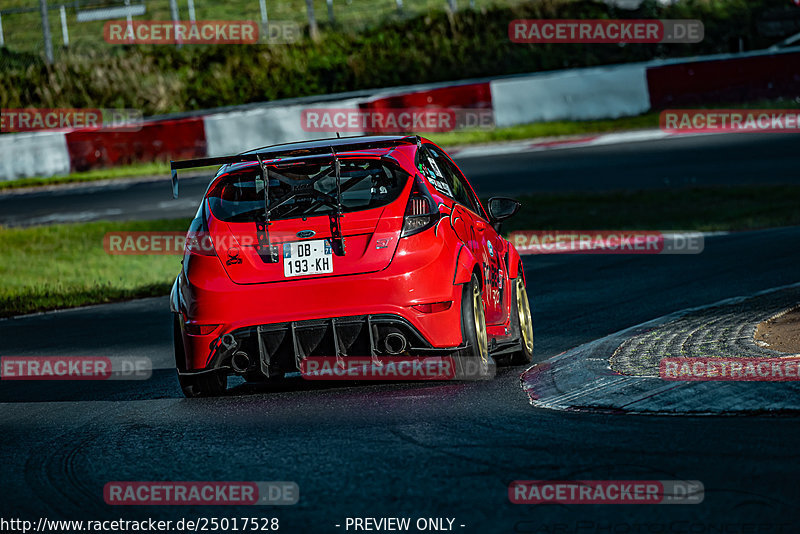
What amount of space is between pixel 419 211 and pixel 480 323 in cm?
76

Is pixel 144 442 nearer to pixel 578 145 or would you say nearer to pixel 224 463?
pixel 224 463

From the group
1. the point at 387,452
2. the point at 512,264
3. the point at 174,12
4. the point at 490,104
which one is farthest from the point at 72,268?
the point at 174,12

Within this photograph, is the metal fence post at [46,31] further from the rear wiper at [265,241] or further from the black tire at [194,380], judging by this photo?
the rear wiper at [265,241]

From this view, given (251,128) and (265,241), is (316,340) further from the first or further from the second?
(251,128)

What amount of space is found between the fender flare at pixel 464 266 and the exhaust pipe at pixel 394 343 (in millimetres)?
466

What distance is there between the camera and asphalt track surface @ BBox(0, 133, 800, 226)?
20.2 meters

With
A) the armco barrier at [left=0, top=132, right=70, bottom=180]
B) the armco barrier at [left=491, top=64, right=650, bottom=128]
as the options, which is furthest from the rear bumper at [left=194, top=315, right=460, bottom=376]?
the armco barrier at [left=0, top=132, right=70, bottom=180]

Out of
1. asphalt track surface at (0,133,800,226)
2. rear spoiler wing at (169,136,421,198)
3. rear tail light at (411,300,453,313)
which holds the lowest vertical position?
asphalt track surface at (0,133,800,226)

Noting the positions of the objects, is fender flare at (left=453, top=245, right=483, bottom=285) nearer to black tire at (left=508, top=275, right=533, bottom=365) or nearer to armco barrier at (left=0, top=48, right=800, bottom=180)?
black tire at (left=508, top=275, right=533, bottom=365)

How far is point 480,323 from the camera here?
7.44 metres

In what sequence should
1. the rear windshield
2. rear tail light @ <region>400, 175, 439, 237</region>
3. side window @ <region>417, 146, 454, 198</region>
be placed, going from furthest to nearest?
side window @ <region>417, 146, 454, 198</region> → the rear windshield → rear tail light @ <region>400, 175, 439, 237</region>

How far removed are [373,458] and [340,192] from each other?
224 cm

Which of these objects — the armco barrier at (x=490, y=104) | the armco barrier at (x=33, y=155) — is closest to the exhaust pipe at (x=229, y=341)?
the armco barrier at (x=490, y=104)

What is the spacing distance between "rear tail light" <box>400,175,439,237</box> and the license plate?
1.45 ft
